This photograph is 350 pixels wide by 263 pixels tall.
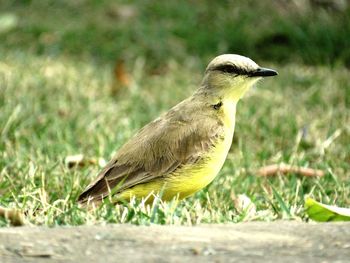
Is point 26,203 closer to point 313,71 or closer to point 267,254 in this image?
point 267,254

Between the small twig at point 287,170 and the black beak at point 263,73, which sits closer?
the black beak at point 263,73

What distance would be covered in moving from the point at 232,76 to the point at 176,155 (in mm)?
706

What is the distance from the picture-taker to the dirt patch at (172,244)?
3355 mm

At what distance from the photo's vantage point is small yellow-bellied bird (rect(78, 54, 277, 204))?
483cm

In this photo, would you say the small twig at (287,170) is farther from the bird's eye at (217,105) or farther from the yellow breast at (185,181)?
the yellow breast at (185,181)

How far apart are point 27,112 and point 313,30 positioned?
3977mm

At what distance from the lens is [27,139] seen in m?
6.57

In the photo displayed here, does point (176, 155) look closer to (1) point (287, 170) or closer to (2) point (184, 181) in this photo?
(2) point (184, 181)

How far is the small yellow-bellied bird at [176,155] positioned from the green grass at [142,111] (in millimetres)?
151

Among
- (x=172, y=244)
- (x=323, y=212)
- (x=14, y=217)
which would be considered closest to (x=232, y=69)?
(x=323, y=212)

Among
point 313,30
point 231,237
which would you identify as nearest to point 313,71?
point 313,30

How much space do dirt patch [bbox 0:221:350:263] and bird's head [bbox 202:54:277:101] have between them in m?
1.58

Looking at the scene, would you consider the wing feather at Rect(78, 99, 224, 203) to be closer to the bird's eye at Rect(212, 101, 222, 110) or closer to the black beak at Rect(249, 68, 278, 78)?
the bird's eye at Rect(212, 101, 222, 110)

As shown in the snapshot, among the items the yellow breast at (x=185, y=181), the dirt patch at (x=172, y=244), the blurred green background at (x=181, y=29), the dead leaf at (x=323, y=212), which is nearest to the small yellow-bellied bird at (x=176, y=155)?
the yellow breast at (x=185, y=181)
